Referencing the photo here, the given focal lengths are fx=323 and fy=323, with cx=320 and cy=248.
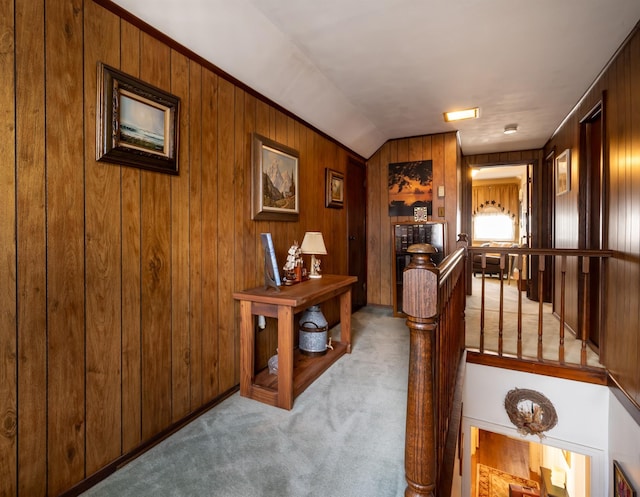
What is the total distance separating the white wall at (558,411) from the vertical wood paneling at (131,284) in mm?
2595

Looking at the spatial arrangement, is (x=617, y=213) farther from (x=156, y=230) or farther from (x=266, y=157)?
Answer: (x=156, y=230)

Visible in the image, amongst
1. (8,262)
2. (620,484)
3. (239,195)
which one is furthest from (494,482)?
(8,262)

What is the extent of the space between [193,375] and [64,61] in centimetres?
168

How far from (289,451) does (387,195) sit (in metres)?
3.64

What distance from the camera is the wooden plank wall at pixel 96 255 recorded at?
1213mm

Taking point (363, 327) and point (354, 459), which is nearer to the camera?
point (354, 459)

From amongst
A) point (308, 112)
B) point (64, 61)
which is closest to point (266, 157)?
point (308, 112)

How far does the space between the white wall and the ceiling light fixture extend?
8.59 ft

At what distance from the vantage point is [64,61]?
132cm

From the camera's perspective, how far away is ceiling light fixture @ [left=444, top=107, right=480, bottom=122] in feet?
11.5

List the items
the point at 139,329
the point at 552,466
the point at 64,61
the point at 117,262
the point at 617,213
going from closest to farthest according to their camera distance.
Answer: the point at 64,61
the point at 117,262
the point at 139,329
the point at 617,213
the point at 552,466

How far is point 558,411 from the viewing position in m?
2.66

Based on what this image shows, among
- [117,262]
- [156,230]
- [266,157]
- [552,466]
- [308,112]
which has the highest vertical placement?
[308,112]

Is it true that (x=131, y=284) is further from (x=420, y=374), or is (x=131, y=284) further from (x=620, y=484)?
(x=620, y=484)
